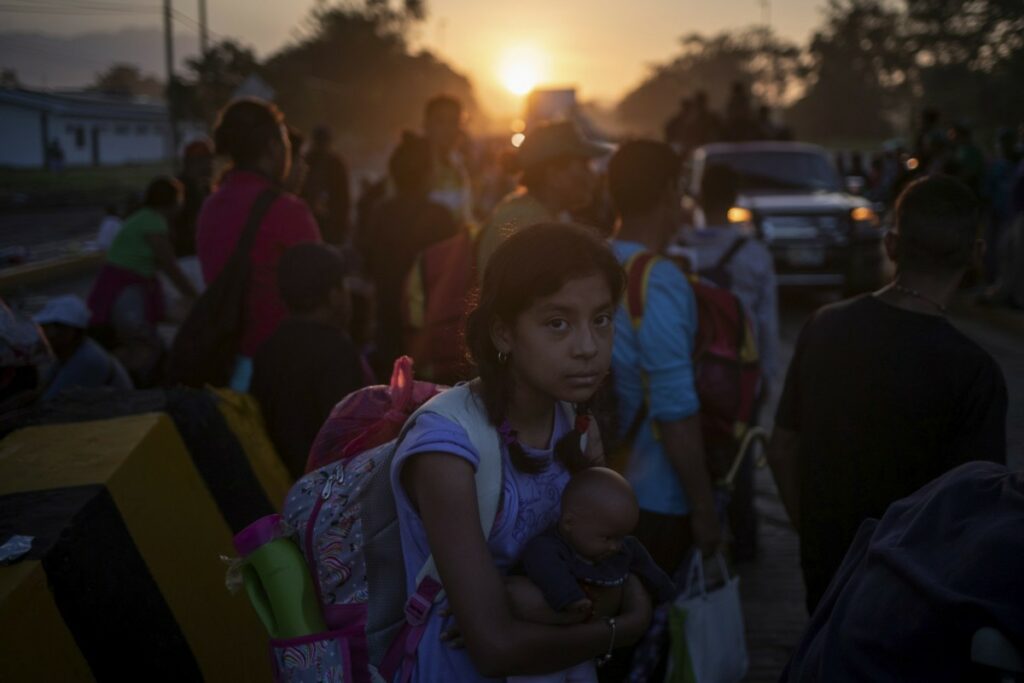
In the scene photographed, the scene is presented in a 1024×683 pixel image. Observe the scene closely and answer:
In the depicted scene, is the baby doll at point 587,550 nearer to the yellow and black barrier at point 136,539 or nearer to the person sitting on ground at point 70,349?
the yellow and black barrier at point 136,539

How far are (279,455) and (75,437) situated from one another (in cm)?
85

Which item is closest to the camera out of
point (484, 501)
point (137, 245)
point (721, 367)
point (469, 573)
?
point (469, 573)

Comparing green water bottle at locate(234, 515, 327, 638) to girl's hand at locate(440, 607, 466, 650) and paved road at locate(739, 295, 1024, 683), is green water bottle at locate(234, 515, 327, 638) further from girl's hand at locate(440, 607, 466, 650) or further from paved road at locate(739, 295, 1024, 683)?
paved road at locate(739, 295, 1024, 683)

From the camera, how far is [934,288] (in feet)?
10.6

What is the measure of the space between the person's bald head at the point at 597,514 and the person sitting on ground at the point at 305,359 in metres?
1.88

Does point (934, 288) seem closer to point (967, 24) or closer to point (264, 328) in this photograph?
point (264, 328)

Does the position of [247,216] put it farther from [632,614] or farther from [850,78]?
[850,78]

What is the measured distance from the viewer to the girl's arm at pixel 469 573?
205 centimetres

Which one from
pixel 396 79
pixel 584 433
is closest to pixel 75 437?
pixel 584 433

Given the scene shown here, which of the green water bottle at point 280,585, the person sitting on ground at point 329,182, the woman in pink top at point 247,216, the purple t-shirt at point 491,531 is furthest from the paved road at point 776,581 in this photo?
the person sitting on ground at point 329,182

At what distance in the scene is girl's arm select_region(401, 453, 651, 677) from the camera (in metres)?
2.05

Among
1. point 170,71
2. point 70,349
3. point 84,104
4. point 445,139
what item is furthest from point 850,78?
point 70,349

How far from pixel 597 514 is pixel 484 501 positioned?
23cm

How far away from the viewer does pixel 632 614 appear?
2.30 meters
